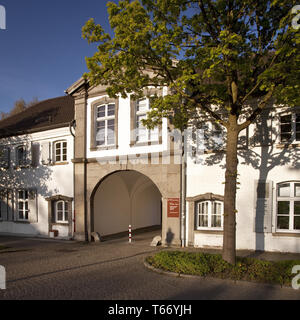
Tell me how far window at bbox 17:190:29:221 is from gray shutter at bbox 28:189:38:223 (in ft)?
1.53

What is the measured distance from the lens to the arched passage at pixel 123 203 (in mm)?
14836

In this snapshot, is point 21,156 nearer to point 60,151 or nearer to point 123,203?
point 60,151

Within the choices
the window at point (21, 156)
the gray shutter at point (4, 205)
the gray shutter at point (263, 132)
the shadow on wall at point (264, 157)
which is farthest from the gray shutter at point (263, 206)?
the gray shutter at point (4, 205)

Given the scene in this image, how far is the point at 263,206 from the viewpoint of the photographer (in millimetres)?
10469

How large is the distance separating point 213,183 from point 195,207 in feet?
4.11

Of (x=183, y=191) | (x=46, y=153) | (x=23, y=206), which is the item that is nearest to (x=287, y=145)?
(x=183, y=191)

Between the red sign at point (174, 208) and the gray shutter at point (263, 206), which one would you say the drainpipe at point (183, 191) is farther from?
the gray shutter at point (263, 206)

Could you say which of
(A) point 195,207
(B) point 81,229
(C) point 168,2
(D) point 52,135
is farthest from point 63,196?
(C) point 168,2

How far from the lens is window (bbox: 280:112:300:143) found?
10148mm

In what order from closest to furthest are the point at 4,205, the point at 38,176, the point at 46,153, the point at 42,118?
the point at 46,153 → the point at 38,176 → the point at 4,205 → the point at 42,118

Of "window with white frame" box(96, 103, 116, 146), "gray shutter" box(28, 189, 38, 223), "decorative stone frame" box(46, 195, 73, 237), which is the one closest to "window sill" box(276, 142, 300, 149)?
"window with white frame" box(96, 103, 116, 146)

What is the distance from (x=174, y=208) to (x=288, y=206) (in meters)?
4.31

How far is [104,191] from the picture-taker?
15141 millimetres
